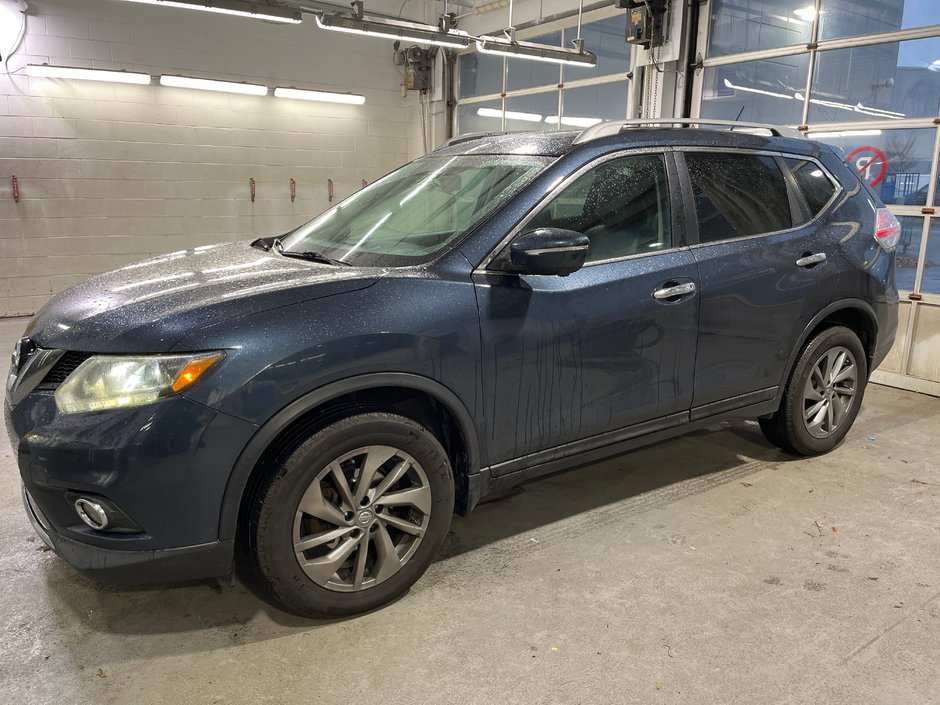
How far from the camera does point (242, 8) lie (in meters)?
5.59

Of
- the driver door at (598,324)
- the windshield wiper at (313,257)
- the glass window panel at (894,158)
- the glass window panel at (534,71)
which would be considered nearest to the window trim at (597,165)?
the driver door at (598,324)

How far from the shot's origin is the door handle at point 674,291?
8.84ft

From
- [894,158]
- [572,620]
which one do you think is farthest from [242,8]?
[572,620]

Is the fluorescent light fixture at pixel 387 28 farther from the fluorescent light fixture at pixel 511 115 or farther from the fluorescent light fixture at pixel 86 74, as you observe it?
the fluorescent light fixture at pixel 86 74

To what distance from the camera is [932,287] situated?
518cm

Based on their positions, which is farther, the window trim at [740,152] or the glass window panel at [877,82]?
the glass window panel at [877,82]

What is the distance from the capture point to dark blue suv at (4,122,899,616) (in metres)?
1.92

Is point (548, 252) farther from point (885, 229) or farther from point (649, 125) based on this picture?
point (885, 229)

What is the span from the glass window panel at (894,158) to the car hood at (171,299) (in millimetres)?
4373

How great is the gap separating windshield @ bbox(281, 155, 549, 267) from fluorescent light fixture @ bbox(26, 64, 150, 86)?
6.05 metres

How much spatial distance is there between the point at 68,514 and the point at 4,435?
2513 mm

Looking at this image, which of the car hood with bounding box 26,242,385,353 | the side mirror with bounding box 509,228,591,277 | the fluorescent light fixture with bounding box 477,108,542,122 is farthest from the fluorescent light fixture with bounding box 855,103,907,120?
the car hood with bounding box 26,242,385,353

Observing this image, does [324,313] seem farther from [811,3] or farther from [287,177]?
[287,177]

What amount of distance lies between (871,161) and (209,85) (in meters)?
6.91
